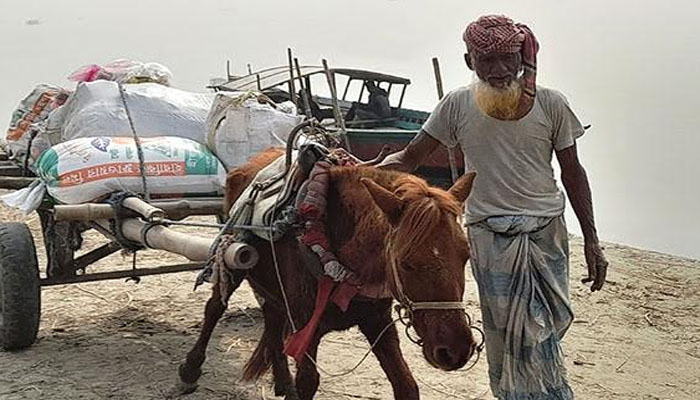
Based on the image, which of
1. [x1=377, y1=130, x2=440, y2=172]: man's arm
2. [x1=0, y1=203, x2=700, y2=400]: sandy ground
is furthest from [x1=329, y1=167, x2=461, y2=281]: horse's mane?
[x1=0, y1=203, x2=700, y2=400]: sandy ground

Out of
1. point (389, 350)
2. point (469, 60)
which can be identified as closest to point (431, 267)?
point (389, 350)

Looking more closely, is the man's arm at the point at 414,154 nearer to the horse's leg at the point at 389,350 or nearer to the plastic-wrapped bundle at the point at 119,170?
the horse's leg at the point at 389,350

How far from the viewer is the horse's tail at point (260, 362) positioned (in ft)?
14.1

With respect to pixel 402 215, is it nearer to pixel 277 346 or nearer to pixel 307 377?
pixel 307 377

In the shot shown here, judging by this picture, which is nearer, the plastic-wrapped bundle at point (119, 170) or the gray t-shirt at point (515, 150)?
the gray t-shirt at point (515, 150)

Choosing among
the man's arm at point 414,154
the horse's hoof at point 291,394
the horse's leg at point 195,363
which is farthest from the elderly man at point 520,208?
the horse's leg at point 195,363

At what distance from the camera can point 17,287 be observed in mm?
4684

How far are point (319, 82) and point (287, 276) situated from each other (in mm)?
15487

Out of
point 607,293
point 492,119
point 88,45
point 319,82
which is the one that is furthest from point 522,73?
point 88,45

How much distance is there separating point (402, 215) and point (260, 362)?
1933 millimetres

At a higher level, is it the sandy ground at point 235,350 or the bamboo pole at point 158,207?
the bamboo pole at point 158,207

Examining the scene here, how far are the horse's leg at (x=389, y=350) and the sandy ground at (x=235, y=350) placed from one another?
3.82 ft

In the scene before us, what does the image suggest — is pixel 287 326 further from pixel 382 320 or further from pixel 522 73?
pixel 522 73

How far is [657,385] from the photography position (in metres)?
5.00
